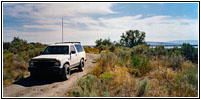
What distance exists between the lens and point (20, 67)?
1037 centimetres

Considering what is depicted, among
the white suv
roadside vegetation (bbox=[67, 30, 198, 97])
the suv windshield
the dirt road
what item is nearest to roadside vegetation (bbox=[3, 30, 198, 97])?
roadside vegetation (bbox=[67, 30, 198, 97])

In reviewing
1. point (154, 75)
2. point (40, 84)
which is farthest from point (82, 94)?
point (154, 75)

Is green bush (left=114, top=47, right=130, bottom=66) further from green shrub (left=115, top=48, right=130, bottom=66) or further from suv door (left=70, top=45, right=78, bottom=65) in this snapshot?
suv door (left=70, top=45, right=78, bottom=65)

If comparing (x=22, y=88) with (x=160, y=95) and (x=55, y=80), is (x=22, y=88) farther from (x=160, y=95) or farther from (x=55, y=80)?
(x=160, y=95)

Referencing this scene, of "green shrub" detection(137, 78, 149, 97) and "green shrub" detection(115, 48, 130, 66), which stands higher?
"green shrub" detection(115, 48, 130, 66)

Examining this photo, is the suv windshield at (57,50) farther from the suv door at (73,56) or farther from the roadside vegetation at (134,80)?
the roadside vegetation at (134,80)

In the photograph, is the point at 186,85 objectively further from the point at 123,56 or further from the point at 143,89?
the point at 123,56

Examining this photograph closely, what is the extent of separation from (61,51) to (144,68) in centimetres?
432

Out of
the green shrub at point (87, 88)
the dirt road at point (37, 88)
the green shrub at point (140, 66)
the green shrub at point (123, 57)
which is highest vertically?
the green shrub at point (123, 57)

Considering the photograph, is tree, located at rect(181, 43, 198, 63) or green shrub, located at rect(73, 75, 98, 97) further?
tree, located at rect(181, 43, 198, 63)

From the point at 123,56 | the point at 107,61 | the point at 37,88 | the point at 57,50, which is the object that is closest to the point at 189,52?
the point at 123,56

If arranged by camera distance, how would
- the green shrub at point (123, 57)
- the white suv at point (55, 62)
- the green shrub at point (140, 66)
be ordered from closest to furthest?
1. the white suv at point (55, 62)
2. the green shrub at point (140, 66)
3. the green shrub at point (123, 57)

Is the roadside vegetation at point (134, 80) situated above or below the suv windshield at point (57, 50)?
below

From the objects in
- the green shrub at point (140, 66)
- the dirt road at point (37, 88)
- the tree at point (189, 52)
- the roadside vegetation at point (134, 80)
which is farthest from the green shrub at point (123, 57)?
the tree at point (189, 52)
